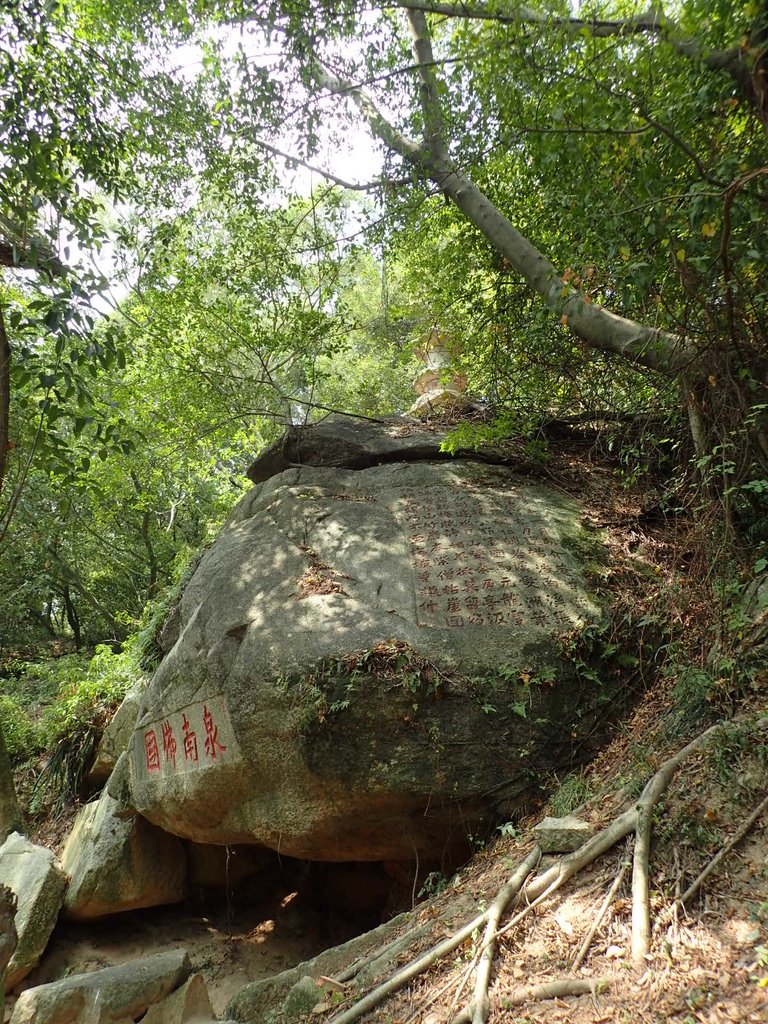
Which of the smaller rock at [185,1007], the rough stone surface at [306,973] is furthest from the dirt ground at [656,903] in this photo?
the smaller rock at [185,1007]

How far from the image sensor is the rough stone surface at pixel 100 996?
4.79 meters

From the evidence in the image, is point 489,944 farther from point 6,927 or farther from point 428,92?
point 428,92

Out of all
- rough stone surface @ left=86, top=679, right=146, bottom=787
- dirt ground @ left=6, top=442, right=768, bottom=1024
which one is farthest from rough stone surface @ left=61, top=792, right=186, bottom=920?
dirt ground @ left=6, top=442, right=768, bottom=1024

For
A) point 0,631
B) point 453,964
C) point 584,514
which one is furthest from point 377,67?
point 0,631

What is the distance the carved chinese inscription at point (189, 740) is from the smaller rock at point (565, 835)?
2579 millimetres

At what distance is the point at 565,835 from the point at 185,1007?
136 inches

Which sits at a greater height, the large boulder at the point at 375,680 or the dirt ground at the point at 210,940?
the large boulder at the point at 375,680

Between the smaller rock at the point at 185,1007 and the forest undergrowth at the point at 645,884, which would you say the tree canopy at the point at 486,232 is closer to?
the forest undergrowth at the point at 645,884

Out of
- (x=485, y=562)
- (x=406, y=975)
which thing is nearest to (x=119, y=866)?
(x=406, y=975)

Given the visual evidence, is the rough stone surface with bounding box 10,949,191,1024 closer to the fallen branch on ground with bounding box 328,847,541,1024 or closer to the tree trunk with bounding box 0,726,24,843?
the tree trunk with bounding box 0,726,24,843

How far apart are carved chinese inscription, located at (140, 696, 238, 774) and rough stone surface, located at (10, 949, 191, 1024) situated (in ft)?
4.97

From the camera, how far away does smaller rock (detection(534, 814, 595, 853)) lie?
370 cm

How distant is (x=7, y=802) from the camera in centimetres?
657

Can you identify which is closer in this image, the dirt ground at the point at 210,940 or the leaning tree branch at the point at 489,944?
the leaning tree branch at the point at 489,944
